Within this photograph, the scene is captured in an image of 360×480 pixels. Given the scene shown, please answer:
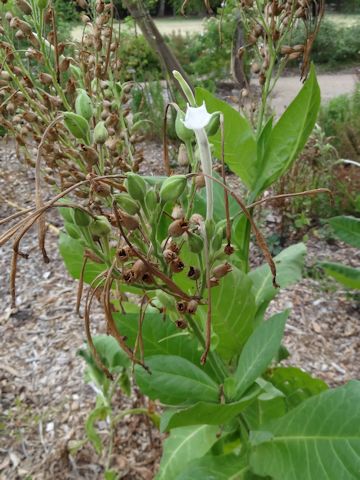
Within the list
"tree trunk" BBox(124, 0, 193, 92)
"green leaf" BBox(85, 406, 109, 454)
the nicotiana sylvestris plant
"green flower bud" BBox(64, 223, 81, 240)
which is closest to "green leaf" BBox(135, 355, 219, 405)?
the nicotiana sylvestris plant

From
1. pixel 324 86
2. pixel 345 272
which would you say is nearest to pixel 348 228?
pixel 345 272

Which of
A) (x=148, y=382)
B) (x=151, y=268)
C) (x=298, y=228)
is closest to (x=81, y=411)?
(x=148, y=382)

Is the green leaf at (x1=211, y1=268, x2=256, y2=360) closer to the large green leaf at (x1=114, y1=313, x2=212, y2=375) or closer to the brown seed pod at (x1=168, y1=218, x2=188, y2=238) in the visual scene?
the large green leaf at (x1=114, y1=313, x2=212, y2=375)

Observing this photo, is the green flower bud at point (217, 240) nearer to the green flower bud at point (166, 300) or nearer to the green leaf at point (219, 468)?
the green flower bud at point (166, 300)

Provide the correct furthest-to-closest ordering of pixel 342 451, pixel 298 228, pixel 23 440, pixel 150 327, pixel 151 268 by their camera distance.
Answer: pixel 298 228
pixel 23 440
pixel 150 327
pixel 342 451
pixel 151 268

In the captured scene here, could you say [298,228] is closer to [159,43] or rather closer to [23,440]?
[159,43]

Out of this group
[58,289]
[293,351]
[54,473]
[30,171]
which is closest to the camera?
[54,473]

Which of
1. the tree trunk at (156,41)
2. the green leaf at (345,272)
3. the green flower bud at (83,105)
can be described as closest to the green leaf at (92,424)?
the green leaf at (345,272)

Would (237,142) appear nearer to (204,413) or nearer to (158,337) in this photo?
(158,337)
